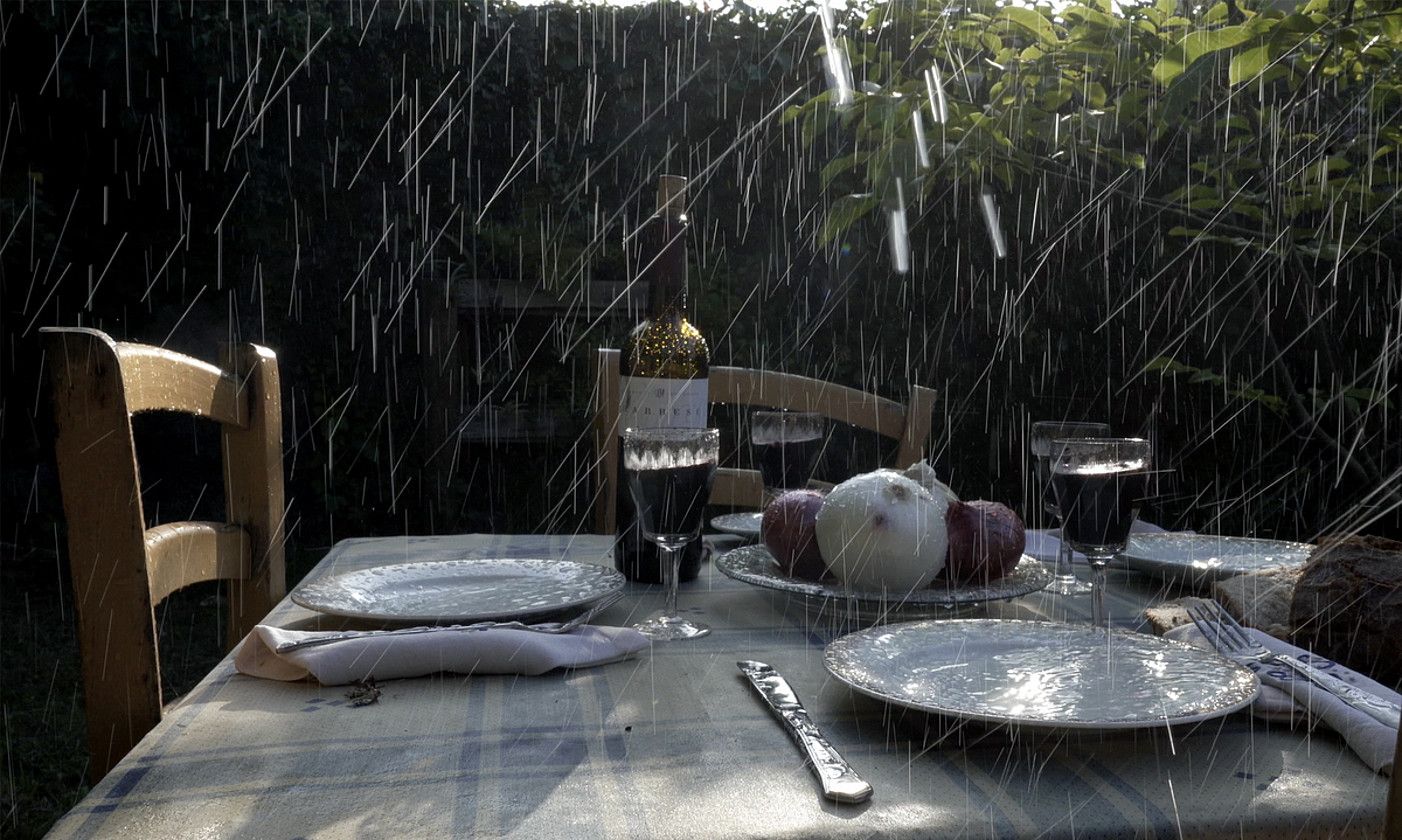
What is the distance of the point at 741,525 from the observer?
147cm

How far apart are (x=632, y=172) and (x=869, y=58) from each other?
2244 mm

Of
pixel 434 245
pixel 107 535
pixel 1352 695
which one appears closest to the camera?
pixel 1352 695

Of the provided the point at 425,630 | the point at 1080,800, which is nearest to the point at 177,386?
the point at 425,630

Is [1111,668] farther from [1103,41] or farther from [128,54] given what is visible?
[128,54]

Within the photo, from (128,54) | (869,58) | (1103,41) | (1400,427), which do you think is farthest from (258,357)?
(128,54)

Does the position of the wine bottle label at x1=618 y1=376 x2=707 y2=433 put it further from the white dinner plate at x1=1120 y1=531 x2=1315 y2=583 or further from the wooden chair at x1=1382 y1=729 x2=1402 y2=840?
the wooden chair at x1=1382 y1=729 x2=1402 y2=840

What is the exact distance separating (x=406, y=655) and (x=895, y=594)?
44 cm

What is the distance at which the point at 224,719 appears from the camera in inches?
27.9

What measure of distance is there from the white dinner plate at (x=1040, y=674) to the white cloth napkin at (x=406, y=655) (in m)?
0.21

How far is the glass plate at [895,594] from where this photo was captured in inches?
39.0

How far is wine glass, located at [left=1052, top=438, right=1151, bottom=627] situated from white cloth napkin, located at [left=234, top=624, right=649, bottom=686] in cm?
Result: 43

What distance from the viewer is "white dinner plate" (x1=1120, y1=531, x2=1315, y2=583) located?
1165 mm

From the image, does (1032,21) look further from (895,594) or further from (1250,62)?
(895,594)

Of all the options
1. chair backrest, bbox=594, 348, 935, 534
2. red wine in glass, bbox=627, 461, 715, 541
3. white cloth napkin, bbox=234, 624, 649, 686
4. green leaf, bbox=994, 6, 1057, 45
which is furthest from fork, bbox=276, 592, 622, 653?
green leaf, bbox=994, 6, 1057, 45
